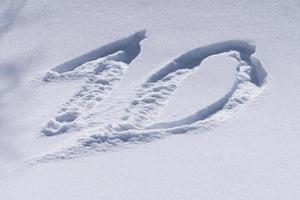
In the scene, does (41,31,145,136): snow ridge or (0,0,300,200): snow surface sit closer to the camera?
(0,0,300,200): snow surface

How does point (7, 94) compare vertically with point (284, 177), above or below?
above

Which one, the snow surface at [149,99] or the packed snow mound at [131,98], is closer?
the snow surface at [149,99]

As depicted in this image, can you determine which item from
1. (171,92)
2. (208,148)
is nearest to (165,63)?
(171,92)

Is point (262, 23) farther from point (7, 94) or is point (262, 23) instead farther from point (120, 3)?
point (7, 94)

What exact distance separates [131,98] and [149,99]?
61 mm

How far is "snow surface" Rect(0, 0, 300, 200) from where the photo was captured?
2.05 meters

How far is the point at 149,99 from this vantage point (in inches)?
94.3

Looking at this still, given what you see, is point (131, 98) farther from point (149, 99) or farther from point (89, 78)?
point (89, 78)

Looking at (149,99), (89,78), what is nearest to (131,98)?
(149,99)

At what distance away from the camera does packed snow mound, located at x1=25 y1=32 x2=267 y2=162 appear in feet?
7.35

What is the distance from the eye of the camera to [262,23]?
268 cm

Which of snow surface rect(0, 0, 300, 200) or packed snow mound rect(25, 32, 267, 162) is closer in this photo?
snow surface rect(0, 0, 300, 200)

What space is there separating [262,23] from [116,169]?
3.02 ft

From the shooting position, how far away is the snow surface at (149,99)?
205cm
